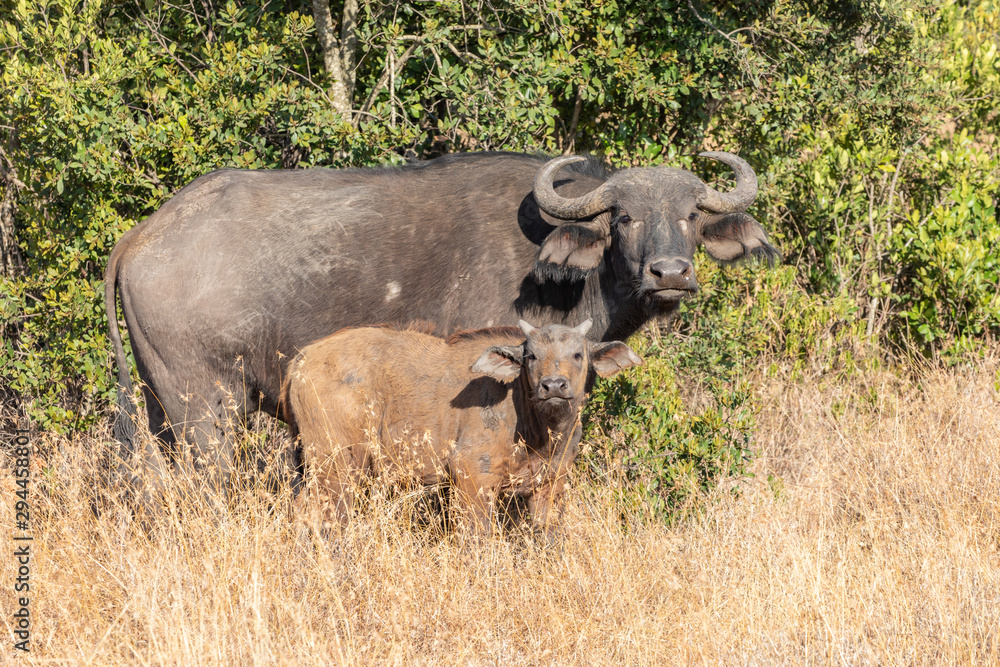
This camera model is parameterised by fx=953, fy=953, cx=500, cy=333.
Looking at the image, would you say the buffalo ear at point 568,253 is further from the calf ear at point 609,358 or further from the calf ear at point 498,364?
the calf ear at point 498,364

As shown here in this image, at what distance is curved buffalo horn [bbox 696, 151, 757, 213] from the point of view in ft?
19.5

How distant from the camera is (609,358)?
5.33 m

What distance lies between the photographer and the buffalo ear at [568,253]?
565cm

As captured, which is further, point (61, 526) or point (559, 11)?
point (559, 11)

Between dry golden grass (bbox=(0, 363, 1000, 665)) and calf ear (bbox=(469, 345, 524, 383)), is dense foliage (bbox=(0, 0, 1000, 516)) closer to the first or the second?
dry golden grass (bbox=(0, 363, 1000, 665))

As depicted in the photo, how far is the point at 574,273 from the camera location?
5738mm

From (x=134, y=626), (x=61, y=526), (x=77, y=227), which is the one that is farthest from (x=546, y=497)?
(x=77, y=227)

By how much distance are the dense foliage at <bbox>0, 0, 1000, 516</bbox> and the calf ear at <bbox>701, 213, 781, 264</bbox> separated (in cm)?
84

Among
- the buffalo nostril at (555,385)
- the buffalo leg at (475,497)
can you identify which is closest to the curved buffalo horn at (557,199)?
the buffalo nostril at (555,385)

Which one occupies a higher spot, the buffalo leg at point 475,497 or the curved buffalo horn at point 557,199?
the curved buffalo horn at point 557,199

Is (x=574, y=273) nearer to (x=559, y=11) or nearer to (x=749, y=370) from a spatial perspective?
(x=559, y=11)

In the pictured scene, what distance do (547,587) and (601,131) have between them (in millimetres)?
4607

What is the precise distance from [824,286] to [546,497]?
14.3ft

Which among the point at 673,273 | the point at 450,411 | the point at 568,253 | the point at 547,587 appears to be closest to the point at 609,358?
the point at 673,273
